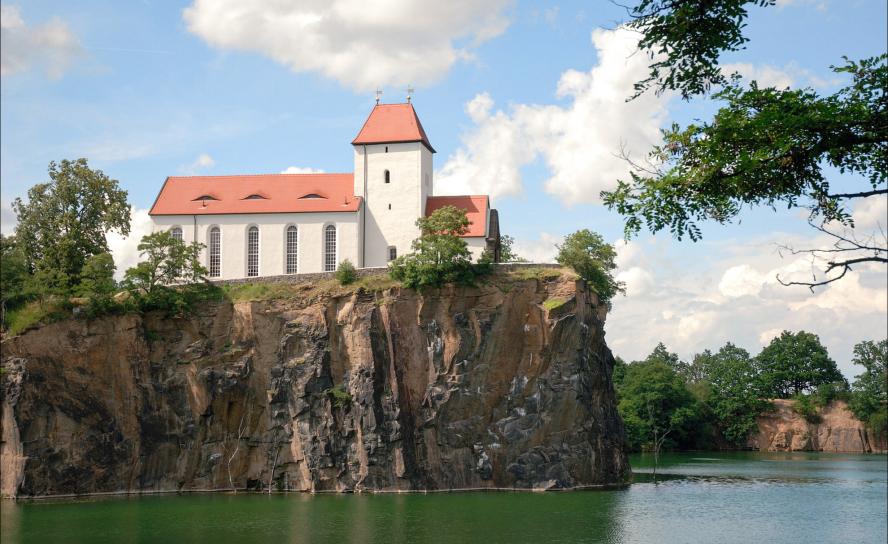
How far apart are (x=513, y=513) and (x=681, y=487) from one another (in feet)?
55.7

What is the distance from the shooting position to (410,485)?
50469 mm

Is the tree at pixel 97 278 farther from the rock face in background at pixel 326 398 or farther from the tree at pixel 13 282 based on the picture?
the tree at pixel 13 282

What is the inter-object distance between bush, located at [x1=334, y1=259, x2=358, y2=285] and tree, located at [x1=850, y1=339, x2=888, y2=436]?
59541mm

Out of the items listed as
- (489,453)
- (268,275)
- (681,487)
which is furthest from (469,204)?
(681,487)

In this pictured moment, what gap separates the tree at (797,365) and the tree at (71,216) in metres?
69.4

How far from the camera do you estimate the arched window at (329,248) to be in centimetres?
5981

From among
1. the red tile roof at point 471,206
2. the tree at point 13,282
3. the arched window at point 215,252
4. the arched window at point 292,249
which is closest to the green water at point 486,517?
the tree at point 13,282

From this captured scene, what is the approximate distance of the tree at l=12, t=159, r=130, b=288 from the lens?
185 ft

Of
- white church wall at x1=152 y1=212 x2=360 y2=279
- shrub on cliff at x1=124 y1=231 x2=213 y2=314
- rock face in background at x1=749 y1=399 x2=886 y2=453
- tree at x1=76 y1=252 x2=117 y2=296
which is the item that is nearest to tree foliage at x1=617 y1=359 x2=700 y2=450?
rock face in background at x1=749 y1=399 x2=886 y2=453

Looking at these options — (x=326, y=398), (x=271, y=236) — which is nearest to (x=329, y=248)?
(x=271, y=236)

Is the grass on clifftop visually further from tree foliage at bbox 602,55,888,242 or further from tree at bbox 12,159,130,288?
tree foliage at bbox 602,55,888,242

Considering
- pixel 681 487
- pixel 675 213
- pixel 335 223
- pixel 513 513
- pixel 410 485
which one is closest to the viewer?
pixel 675 213

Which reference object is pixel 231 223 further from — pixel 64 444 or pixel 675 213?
pixel 675 213

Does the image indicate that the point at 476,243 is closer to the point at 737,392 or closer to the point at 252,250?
the point at 252,250
